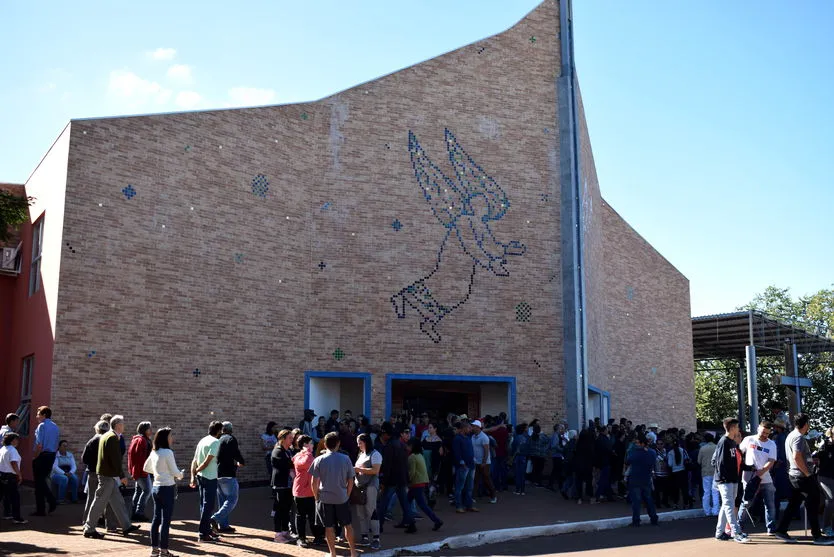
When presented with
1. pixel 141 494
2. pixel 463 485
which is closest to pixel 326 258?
pixel 463 485

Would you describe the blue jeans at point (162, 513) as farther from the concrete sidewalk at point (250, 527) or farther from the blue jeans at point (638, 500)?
the blue jeans at point (638, 500)

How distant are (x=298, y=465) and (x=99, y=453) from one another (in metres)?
2.91

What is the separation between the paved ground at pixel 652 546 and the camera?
33.3 ft

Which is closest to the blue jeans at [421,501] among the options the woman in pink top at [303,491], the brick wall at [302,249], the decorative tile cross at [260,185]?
the woman in pink top at [303,491]

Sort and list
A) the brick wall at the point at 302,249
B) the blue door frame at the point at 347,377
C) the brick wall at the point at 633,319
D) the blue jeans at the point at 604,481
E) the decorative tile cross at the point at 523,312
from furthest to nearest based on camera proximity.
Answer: the brick wall at the point at 633,319 < the decorative tile cross at the point at 523,312 < the blue door frame at the point at 347,377 < the brick wall at the point at 302,249 < the blue jeans at the point at 604,481

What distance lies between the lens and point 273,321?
1847 cm

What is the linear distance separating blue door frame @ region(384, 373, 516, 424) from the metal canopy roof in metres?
12.7

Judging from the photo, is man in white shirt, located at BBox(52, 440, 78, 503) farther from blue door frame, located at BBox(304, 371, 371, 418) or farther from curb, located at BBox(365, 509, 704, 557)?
curb, located at BBox(365, 509, 704, 557)

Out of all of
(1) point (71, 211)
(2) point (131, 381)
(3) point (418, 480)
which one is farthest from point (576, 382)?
(1) point (71, 211)

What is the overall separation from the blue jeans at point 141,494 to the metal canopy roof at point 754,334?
22.9m

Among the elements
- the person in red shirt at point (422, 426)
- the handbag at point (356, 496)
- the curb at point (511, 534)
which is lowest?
the curb at point (511, 534)

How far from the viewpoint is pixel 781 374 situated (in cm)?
3994

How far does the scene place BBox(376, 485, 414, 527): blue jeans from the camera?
11.8 meters

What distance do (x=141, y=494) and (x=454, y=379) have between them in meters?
9.28
